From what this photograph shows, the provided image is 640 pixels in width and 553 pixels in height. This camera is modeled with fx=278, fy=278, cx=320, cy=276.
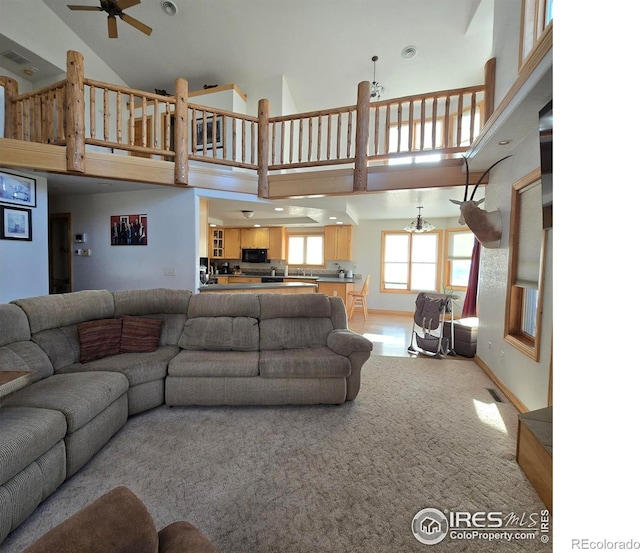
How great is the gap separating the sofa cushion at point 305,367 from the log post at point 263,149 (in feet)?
9.32

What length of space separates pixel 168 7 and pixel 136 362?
17.4 feet

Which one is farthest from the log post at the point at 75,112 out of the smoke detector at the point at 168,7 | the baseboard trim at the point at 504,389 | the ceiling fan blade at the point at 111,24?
the baseboard trim at the point at 504,389

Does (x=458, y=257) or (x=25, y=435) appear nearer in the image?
(x=25, y=435)

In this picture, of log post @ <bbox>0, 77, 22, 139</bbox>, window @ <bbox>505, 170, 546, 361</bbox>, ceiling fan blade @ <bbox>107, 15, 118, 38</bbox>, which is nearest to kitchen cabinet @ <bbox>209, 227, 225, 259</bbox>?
log post @ <bbox>0, 77, 22, 139</bbox>

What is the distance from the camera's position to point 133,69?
18.2 ft

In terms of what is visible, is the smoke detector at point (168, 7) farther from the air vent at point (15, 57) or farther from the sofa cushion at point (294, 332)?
the sofa cushion at point (294, 332)

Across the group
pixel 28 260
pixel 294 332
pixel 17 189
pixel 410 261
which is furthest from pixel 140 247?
pixel 410 261

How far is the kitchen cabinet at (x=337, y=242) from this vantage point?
7434 mm

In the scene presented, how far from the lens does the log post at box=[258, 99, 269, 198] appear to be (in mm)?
4203

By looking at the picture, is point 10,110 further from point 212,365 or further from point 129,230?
point 212,365

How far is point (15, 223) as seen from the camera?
355cm

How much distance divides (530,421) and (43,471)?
105 inches
